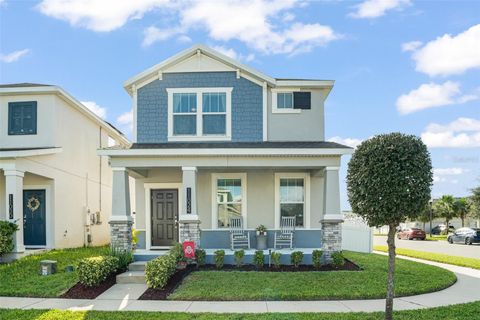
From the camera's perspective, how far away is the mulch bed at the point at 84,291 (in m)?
9.29

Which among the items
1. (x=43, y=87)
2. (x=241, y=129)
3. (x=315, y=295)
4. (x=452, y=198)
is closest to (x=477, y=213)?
(x=452, y=198)

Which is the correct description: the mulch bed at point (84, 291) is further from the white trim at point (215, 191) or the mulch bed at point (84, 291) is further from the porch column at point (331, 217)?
the porch column at point (331, 217)

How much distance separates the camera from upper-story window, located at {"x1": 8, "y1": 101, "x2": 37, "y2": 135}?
16141 mm

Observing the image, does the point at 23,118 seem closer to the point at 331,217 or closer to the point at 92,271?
the point at 92,271

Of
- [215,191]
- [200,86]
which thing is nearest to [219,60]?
[200,86]

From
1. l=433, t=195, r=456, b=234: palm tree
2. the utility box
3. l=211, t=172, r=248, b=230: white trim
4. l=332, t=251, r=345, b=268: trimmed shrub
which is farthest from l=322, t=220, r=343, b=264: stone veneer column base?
l=433, t=195, r=456, b=234: palm tree

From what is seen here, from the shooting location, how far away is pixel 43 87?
15898 millimetres

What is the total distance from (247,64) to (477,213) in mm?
28810

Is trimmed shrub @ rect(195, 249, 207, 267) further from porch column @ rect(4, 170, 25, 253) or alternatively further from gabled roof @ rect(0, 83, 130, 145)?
gabled roof @ rect(0, 83, 130, 145)

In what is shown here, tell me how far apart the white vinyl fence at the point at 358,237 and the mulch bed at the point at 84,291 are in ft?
38.4

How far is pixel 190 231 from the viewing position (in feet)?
40.3

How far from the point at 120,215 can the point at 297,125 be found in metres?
6.39

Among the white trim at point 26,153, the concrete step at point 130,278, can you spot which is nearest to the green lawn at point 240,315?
the concrete step at point 130,278

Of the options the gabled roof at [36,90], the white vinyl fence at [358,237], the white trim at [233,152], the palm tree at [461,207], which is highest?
the gabled roof at [36,90]
